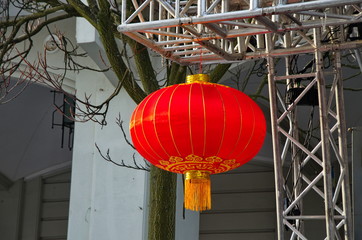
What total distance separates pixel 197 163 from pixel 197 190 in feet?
1.39

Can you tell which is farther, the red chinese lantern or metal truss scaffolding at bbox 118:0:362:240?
metal truss scaffolding at bbox 118:0:362:240

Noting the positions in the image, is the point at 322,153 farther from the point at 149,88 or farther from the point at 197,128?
the point at 149,88

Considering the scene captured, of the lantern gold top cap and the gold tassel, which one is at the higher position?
the lantern gold top cap

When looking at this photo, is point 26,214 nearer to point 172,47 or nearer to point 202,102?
point 172,47

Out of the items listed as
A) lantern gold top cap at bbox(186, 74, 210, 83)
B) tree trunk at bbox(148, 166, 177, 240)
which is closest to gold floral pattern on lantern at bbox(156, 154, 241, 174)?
lantern gold top cap at bbox(186, 74, 210, 83)

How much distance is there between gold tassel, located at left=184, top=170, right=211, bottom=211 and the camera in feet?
25.0

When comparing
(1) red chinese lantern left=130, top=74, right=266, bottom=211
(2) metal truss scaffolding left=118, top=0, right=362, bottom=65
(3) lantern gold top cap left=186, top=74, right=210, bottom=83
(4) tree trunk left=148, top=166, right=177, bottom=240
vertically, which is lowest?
(4) tree trunk left=148, top=166, right=177, bottom=240

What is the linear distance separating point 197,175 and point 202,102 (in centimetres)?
79

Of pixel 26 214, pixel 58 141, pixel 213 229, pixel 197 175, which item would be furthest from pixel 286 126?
pixel 197 175

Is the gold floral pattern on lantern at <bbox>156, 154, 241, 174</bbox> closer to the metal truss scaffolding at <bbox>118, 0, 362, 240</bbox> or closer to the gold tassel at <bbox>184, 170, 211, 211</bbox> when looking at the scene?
the gold tassel at <bbox>184, 170, 211, 211</bbox>

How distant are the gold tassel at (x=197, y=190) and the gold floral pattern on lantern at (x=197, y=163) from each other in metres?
0.10

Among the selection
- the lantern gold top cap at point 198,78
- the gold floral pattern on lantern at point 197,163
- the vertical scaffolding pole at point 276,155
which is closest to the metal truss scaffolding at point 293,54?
the vertical scaffolding pole at point 276,155

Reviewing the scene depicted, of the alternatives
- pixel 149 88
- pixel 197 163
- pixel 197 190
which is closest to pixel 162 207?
pixel 149 88

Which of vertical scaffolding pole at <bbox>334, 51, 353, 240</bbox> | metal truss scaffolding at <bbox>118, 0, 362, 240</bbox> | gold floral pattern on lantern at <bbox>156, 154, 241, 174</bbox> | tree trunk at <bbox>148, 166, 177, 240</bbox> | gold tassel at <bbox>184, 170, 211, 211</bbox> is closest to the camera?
gold floral pattern on lantern at <bbox>156, 154, 241, 174</bbox>
